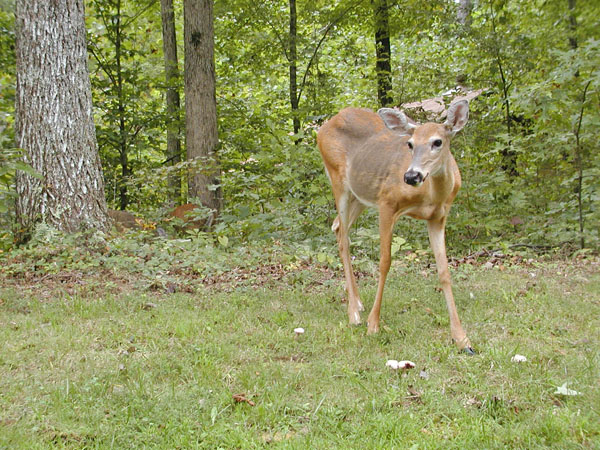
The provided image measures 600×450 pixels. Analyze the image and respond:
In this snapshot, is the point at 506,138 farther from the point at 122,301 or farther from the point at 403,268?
the point at 122,301

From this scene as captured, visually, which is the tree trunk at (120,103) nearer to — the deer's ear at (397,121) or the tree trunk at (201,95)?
the tree trunk at (201,95)

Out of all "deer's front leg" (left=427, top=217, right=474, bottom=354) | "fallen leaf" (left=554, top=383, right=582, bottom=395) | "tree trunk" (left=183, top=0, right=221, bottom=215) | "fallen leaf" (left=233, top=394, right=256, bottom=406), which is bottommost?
"fallen leaf" (left=554, top=383, right=582, bottom=395)

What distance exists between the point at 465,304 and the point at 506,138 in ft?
14.1

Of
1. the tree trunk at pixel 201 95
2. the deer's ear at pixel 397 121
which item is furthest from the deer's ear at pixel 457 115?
the tree trunk at pixel 201 95

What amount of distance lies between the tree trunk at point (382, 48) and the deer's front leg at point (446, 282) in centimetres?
691

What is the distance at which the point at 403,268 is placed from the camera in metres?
7.35

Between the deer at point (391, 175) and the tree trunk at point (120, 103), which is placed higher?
the tree trunk at point (120, 103)

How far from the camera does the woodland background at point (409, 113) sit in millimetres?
8305

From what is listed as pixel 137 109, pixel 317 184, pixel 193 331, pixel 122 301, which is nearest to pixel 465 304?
pixel 193 331

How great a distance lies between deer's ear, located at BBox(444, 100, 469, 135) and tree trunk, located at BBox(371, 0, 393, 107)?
23.5 ft

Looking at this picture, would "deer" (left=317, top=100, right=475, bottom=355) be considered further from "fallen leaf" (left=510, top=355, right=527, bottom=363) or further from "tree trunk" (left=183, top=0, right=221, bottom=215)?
"tree trunk" (left=183, top=0, right=221, bottom=215)

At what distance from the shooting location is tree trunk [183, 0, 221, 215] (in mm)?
10125

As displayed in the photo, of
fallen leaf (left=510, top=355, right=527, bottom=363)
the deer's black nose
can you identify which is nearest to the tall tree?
the deer's black nose

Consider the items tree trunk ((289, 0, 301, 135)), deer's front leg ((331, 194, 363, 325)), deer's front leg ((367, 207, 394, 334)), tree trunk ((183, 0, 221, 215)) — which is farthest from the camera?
tree trunk ((289, 0, 301, 135))
